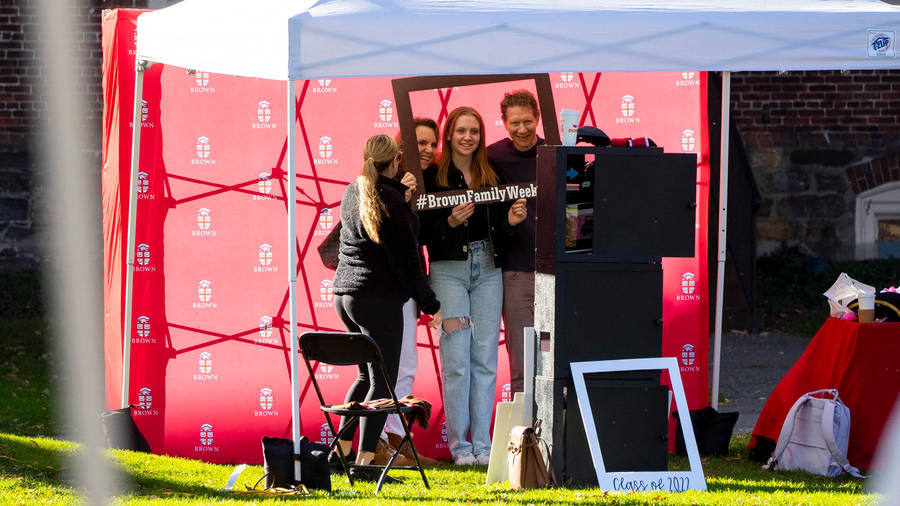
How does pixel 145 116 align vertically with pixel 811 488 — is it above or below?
above

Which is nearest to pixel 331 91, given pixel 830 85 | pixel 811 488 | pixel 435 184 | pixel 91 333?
pixel 435 184

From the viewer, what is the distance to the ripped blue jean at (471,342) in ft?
21.4

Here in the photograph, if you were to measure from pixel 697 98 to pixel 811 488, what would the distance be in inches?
101

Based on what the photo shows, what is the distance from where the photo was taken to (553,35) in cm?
532

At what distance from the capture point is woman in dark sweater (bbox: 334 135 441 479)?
5.75 m

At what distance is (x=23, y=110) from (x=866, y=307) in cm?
908

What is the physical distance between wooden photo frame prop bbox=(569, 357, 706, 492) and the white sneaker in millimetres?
1257

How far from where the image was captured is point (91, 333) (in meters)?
1.41

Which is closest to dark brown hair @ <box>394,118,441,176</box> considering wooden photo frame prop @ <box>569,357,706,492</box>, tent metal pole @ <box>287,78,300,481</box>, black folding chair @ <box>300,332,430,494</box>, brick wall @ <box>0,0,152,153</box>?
tent metal pole @ <box>287,78,300,481</box>

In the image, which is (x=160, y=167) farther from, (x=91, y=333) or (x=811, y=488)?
(x=91, y=333)

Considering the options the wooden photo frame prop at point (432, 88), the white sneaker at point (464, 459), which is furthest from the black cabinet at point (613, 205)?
the white sneaker at point (464, 459)

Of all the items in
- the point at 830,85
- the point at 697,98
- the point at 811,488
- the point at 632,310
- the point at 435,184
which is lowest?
the point at 811,488

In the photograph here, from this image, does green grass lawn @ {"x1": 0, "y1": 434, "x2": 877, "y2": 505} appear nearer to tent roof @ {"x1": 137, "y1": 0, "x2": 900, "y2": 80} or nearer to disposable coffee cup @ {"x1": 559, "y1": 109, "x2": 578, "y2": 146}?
disposable coffee cup @ {"x1": 559, "y1": 109, "x2": 578, "y2": 146}

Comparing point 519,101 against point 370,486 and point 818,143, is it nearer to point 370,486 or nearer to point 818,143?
point 370,486
